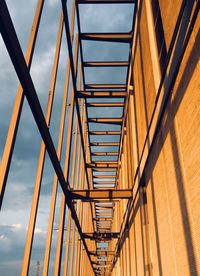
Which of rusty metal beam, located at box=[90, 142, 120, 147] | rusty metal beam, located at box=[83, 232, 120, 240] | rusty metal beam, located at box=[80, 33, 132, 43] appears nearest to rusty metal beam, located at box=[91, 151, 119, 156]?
rusty metal beam, located at box=[90, 142, 120, 147]

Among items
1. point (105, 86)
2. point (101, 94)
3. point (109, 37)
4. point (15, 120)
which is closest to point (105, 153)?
point (105, 86)

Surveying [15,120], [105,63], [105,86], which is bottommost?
[15,120]

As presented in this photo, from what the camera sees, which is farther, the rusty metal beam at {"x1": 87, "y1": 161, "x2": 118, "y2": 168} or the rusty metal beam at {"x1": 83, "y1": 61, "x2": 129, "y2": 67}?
the rusty metal beam at {"x1": 87, "y1": 161, "x2": 118, "y2": 168}

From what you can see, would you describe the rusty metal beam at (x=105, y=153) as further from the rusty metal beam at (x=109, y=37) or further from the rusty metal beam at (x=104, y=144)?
the rusty metal beam at (x=109, y=37)

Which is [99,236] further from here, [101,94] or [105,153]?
[101,94]

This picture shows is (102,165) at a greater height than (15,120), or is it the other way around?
(102,165)

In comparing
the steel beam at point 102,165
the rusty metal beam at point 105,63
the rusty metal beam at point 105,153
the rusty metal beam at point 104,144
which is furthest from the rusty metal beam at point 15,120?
the rusty metal beam at point 105,153

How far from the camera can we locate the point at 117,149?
21.0 m

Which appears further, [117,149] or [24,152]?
[117,149]

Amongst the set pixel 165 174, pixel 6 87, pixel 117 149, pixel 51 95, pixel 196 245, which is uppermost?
pixel 117 149

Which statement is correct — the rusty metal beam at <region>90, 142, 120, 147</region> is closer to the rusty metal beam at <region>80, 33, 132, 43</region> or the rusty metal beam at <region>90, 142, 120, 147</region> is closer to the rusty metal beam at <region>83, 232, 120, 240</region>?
the rusty metal beam at <region>83, 232, 120, 240</region>

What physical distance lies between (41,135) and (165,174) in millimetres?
2970

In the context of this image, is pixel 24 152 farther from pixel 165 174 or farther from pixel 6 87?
pixel 165 174

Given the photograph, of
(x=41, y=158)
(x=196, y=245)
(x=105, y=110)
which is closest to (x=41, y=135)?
(x=41, y=158)
